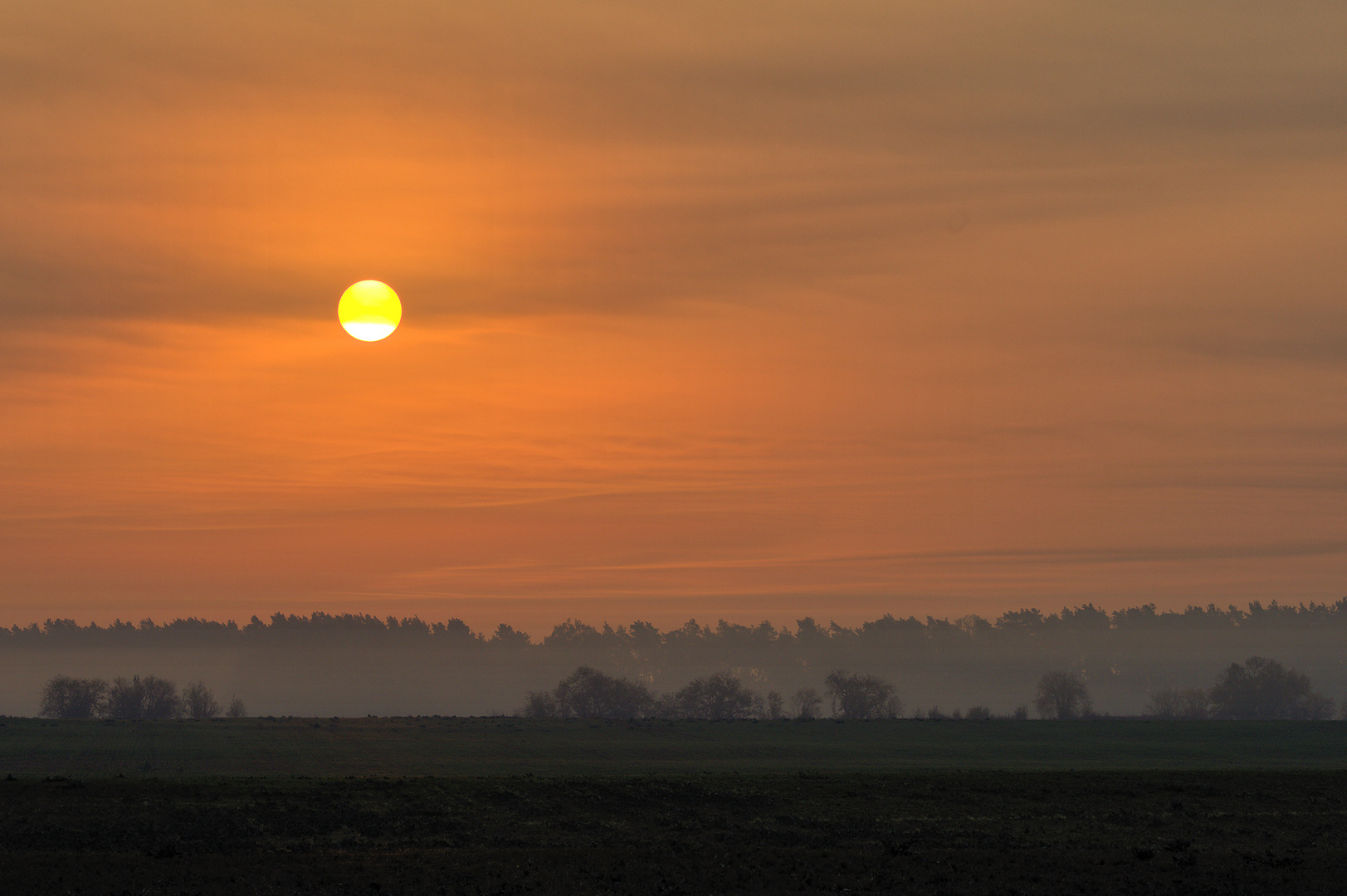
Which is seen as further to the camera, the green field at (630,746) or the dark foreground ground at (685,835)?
the green field at (630,746)

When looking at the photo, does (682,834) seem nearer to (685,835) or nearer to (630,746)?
(685,835)

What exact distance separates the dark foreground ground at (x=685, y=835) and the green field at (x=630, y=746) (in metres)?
35.1

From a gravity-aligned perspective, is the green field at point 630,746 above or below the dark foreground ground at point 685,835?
below

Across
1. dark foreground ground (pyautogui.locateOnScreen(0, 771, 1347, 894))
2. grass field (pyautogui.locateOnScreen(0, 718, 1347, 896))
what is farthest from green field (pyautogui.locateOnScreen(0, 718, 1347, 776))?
dark foreground ground (pyautogui.locateOnScreen(0, 771, 1347, 894))

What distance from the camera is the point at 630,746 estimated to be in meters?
145

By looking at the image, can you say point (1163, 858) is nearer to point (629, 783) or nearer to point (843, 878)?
point (843, 878)

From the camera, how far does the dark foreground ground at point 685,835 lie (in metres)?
47.1

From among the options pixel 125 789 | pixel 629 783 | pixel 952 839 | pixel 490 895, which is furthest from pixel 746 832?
pixel 125 789

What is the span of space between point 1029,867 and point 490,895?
22.3m

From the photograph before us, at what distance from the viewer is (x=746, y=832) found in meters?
60.6

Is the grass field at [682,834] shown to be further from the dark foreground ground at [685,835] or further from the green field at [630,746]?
the green field at [630,746]

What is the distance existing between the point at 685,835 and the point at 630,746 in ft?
284

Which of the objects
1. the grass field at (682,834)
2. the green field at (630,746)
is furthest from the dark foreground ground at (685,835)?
the green field at (630,746)

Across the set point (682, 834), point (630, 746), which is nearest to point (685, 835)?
point (682, 834)
